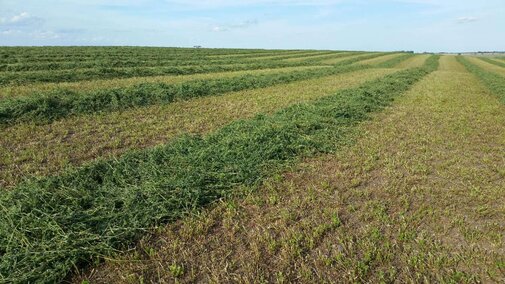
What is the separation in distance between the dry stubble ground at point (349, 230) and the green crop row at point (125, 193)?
35 centimetres

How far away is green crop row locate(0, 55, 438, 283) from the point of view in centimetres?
434

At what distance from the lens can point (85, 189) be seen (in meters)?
5.98

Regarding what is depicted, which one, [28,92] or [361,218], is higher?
[28,92]

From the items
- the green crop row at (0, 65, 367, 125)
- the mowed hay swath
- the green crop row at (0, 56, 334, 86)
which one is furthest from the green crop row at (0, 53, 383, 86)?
the mowed hay swath

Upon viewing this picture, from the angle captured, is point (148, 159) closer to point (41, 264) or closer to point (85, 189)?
point (85, 189)

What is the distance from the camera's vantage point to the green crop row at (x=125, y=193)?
4344 mm

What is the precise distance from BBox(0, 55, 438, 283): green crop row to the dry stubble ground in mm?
347

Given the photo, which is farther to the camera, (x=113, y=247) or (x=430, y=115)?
(x=430, y=115)

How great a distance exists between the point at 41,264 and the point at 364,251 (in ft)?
13.1

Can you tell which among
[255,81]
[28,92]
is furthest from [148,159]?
[255,81]

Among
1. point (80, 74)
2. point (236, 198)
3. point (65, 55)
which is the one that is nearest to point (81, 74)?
point (80, 74)

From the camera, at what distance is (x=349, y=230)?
521cm

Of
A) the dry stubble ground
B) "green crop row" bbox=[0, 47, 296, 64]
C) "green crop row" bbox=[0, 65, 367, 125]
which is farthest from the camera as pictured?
"green crop row" bbox=[0, 47, 296, 64]

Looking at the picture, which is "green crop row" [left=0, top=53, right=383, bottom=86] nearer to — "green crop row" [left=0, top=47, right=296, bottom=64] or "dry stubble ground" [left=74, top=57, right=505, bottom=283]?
"green crop row" [left=0, top=47, right=296, bottom=64]
